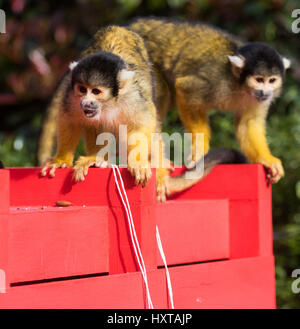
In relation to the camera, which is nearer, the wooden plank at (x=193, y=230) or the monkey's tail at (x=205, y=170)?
the wooden plank at (x=193, y=230)

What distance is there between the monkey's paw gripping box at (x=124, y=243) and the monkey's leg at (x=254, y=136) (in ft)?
2.50

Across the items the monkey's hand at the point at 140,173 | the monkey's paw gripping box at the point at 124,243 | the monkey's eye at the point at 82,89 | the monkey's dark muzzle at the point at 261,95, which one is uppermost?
the monkey's dark muzzle at the point at 261,95

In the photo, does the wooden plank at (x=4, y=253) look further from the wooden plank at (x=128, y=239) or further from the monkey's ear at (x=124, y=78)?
the monkey's ear at (x=124, y=78)

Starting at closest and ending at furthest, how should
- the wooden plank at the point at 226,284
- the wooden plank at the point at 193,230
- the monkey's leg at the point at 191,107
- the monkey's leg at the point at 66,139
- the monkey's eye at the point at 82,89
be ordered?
1. the wooden plank at the point at 226,284
2. the wooden plank at the point at 193,230
3. the monkey's eye at the point at 82,89
4. the monkey's leg at the point at 66,139
5. the monkey's leg at the point at 191,107

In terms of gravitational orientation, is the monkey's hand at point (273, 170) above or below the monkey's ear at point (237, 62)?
below

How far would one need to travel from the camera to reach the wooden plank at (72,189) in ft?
7.77

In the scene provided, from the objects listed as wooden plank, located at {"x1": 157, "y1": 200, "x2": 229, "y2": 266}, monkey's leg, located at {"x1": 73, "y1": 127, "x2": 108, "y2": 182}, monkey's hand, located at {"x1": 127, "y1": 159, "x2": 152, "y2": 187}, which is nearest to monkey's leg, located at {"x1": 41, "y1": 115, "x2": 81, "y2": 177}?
monkey's leg, located at {"x1": 73, "y1": 127, "x2": 108, "y2": 182}

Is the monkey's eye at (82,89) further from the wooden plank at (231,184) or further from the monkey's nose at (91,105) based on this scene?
the wooden plank at (231,184)

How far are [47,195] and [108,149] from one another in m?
0.79

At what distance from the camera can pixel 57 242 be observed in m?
2.21

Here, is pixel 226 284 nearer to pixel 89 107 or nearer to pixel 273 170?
pixel 273 170

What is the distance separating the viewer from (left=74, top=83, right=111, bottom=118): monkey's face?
9.74ft

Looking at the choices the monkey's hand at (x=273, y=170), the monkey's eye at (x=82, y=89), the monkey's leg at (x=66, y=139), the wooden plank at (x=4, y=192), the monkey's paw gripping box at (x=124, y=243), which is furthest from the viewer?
the monkey's hand at (x=273, y=170)

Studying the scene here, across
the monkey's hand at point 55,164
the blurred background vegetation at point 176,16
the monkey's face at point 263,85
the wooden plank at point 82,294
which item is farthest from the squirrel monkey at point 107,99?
the blurred background vegetation at point 176,16
